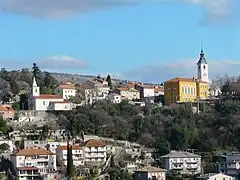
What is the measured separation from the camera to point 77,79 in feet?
312

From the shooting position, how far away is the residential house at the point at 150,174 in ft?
154

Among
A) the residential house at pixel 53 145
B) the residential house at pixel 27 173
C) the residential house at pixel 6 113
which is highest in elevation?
the residential house at pixel 6 113

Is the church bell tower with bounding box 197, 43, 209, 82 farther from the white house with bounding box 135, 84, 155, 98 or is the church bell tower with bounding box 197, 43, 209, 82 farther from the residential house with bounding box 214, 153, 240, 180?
the residential house with bounding box 214, 153, 240, 180

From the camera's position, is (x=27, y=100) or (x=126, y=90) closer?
(x=27, y=100)

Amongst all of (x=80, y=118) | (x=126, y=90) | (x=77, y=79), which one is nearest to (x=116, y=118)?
(x=80, y=118)

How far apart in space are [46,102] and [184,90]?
12809 millimetres

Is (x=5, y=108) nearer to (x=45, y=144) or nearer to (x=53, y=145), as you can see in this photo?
(x=45, y=144)

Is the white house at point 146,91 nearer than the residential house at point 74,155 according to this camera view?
No

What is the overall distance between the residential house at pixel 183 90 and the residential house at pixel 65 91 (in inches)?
333

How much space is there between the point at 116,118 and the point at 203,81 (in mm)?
15897

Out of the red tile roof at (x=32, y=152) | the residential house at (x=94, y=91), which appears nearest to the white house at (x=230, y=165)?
the red tile roof at (x=32, y=152)

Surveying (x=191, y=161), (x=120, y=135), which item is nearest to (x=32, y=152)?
(x=120, y=135)

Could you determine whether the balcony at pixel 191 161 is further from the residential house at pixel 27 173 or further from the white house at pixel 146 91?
the white house at pixel 146 91

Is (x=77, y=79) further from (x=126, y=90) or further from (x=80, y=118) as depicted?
(x=80, y=118)
